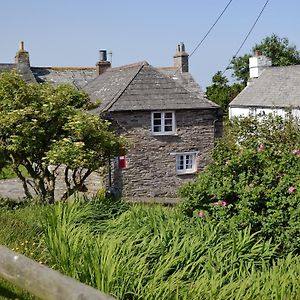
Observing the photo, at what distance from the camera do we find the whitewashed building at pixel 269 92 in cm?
3734

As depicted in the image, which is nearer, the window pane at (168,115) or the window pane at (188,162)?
the window pane at (168,115)

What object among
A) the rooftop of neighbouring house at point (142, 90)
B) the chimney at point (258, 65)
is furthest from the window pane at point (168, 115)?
the chimney at point (258, 65)

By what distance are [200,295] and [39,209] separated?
5.46m

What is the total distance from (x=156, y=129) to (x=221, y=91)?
23.2 metres

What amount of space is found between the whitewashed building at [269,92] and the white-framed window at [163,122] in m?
10.5

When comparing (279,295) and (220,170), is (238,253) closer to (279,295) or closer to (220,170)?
(279,295)

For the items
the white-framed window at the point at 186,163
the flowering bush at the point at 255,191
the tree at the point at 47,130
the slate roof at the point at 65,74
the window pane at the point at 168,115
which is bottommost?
the white-framed window at the point at 186,163

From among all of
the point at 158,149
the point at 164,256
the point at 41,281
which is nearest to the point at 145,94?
the point at 158,149

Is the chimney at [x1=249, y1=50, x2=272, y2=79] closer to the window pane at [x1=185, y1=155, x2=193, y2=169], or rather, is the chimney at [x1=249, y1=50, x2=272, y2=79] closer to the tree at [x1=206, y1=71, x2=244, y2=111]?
the tree at [x1=206, y1=71, x2=244, y2=111]

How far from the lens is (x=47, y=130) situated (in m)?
11.8

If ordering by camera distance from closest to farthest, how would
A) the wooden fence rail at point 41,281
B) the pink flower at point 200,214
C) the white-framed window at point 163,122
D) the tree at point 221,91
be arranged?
1. the wooden fence rail at point 41,281
2. the pink flower at point 200,214
3. the white-framed window at point 163,122
4. the tree at point 221,91

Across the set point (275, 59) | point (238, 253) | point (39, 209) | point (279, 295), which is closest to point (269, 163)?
point (238, 253)

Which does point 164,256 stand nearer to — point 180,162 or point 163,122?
point 163,122

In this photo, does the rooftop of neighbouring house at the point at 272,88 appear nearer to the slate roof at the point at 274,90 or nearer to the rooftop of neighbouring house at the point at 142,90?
the slate roof at the point at 274,90
